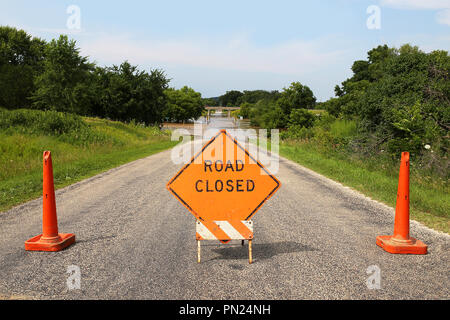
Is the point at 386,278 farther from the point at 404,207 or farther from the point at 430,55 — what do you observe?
the point at 430,55

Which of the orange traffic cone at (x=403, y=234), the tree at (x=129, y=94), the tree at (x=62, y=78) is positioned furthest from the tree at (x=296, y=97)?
the orange traffic cone at (x=403, y=234)

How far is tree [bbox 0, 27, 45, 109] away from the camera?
53938 millimetres

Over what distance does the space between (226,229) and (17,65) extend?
6542cm

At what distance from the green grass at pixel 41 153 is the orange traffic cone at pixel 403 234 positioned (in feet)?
25.6

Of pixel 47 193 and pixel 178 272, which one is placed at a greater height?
pixel 47 193

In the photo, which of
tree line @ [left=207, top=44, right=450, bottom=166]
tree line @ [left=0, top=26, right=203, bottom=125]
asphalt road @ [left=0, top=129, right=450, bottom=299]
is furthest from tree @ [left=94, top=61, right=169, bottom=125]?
asphalt road @ [left=0, top=129, right=450, bottom=299]

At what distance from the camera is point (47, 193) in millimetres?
5645

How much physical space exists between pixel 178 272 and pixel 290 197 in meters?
5.53

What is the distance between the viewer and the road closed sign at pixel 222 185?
16.9 ft

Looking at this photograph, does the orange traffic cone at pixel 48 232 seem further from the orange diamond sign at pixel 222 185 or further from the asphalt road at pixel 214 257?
the orange diamond sign at pixel 222 185

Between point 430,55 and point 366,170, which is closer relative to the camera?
point 366,170

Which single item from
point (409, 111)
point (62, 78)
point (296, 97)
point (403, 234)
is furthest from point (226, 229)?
point (296, 97)

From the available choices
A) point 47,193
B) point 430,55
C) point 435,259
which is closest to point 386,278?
point 435,259

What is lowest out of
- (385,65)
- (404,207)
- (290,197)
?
(290,197)
